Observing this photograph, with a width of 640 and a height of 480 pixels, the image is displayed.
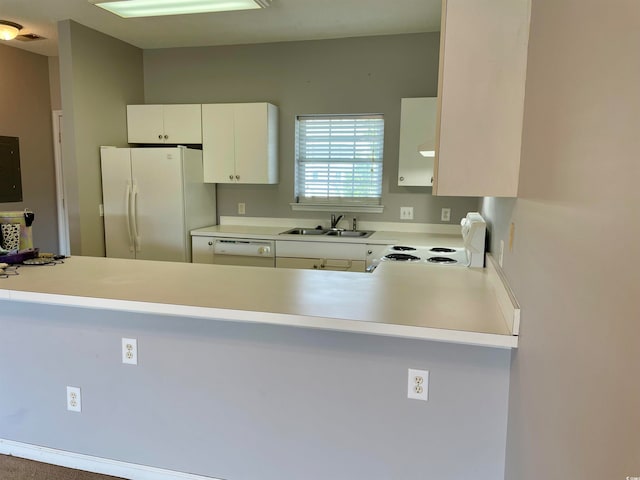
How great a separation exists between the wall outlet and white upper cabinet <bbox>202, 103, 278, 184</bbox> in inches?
50.0

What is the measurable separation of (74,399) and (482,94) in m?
2.23

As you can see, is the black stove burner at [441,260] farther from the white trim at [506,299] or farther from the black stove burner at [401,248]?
the white trim at [506,299]

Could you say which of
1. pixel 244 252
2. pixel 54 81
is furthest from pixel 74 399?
pixel 54 81

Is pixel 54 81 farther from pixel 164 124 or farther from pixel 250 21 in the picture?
pixel 250 21

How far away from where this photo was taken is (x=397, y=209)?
13.3 ft

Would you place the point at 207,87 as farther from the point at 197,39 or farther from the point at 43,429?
the point at 43,429

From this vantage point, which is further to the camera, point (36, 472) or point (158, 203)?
point (158, 203)

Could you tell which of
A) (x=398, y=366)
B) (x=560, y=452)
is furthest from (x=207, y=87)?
(x=560, y=452)

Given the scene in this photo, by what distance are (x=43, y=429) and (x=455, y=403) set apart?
2004mm

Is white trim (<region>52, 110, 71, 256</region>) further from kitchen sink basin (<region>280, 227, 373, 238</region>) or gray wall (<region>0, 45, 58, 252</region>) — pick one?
kitchen sink basin (<region>280, 227, 373, 238</region>)

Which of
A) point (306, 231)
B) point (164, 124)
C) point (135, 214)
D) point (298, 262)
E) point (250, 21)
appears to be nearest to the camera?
point (250, 21)

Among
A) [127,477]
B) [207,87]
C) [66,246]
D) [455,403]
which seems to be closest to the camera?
[455,403]

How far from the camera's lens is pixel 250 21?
11.6 ft

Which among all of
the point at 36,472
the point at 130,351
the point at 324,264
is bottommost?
the point at 36,472
